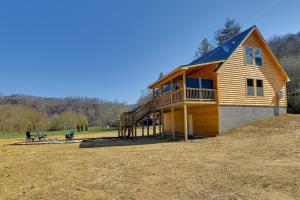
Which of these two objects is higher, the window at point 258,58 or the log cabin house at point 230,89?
the window at point 258,58

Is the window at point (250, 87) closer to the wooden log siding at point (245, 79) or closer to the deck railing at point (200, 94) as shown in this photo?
the wooden log siding at point (245, 79)

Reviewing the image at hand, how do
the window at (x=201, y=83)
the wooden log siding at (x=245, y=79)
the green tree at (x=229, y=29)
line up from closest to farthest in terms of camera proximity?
the wooden log siding at (x=245, y=79)
the window at (x=201, y=83)
the green tree at (x=229, y=29)

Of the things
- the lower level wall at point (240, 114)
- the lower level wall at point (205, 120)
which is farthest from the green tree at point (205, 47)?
the lower level wall at point (205, 120)

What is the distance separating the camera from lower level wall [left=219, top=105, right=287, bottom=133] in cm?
1664

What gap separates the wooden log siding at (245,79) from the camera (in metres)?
17.1

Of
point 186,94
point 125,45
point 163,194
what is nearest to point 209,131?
point 186,94

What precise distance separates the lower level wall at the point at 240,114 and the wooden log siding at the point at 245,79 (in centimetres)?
36

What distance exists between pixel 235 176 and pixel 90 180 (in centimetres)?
374

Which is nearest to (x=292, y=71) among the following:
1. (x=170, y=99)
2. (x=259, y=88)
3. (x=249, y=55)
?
(x=259, y=88)

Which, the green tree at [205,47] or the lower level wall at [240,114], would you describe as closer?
the lower level wall at [240,114]

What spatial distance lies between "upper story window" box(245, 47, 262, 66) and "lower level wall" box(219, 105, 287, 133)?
3476mm

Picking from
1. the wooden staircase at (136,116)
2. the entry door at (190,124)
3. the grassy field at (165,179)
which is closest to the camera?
the grassy field at (165,179)

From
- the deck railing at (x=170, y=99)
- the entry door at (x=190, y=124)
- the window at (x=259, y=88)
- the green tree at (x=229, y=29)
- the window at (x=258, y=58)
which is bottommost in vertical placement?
the entry door at (x=190, y=124)

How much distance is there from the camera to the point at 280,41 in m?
49.0
